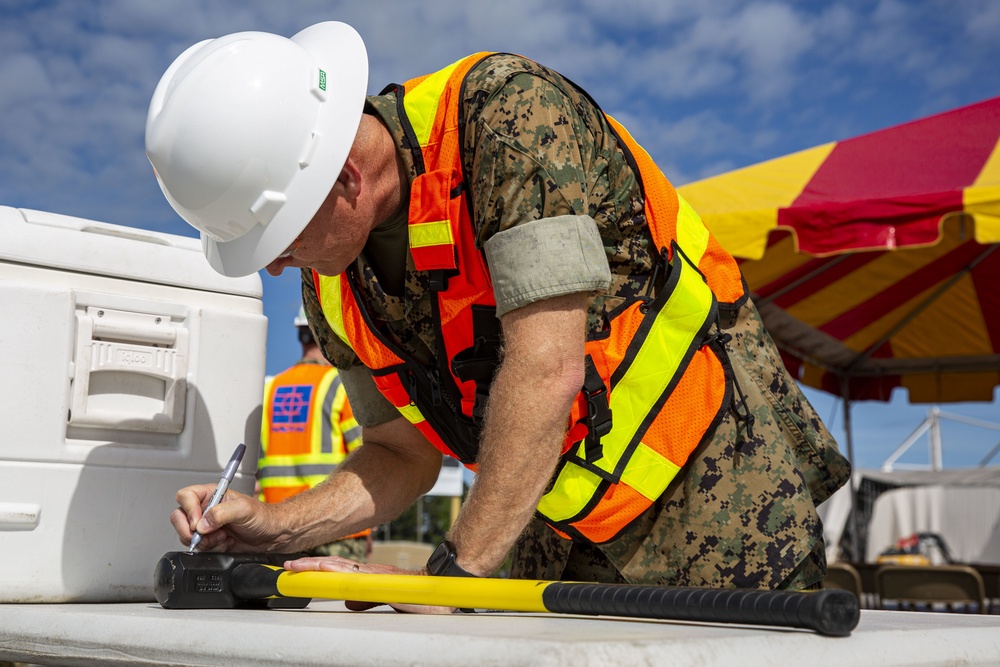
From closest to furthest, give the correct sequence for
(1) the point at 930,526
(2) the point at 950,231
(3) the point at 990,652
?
(3) the point at 990,652 < (2) the point at 950,231 < (1) the point at 930,526

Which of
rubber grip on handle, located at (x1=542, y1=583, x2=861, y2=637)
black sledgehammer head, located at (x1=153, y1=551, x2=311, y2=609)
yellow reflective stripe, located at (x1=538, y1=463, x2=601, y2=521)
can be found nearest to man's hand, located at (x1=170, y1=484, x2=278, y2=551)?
black sledgehammer head, located at (x1=153, y1=551, x2=311, y2=609)

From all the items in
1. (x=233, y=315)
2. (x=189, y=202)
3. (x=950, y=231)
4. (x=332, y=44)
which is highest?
(x=950, y=231)

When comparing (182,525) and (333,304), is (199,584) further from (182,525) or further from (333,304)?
(333,304)

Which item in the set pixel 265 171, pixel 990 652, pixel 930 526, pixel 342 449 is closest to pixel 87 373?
pixel 265 171

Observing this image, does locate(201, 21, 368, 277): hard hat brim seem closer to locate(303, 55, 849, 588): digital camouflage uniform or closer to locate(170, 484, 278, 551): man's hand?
locate(303, 55, 849, 588): digital camouflage uniform

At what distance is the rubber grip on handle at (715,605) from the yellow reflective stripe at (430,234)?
0.61 meters

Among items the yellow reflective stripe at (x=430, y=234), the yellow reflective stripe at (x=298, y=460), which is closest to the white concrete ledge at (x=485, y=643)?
the yellow reflective stripe at (x=430, y=234)

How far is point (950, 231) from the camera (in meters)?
5.01

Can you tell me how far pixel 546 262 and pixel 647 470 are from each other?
43cm

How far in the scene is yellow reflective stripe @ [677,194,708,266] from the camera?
1692 millimetres

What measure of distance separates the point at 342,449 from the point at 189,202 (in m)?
3.10

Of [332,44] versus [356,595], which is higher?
[332,44]

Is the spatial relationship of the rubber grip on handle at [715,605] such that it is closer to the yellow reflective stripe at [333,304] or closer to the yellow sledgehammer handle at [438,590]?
the yellow sledgehammer handle at [438,590]

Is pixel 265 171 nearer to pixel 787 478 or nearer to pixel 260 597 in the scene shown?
pixel 260 597
